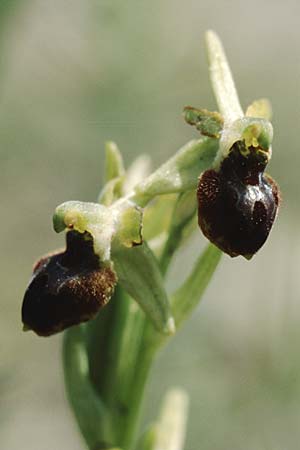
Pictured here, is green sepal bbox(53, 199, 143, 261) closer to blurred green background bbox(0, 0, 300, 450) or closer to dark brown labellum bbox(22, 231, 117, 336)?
dark brown labellum bbox(22, 231, 117, 336)

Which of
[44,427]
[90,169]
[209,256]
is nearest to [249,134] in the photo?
[209,256]

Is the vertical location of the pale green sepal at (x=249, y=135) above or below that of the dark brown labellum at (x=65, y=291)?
above

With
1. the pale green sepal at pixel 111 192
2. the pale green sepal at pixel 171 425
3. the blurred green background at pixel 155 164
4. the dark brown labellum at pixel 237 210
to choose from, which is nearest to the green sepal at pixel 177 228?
the pale green sepal at pixel 111 192

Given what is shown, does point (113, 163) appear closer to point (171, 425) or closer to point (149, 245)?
point (149, 245)

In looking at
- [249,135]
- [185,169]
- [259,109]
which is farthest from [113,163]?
[249,135]

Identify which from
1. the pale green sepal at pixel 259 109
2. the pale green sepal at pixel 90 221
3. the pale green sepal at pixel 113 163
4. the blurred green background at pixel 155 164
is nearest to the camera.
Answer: the pale green sepal at pixel 90 221

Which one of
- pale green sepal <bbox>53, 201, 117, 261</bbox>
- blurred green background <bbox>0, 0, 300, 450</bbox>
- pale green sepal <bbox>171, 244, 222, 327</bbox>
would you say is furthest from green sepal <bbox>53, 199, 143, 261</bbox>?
blurred green background <bbox>0, 0, 300, 450</bbox>

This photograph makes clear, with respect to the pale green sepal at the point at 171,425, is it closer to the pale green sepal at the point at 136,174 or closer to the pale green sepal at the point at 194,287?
the pale green sepal at the point at 194,287
